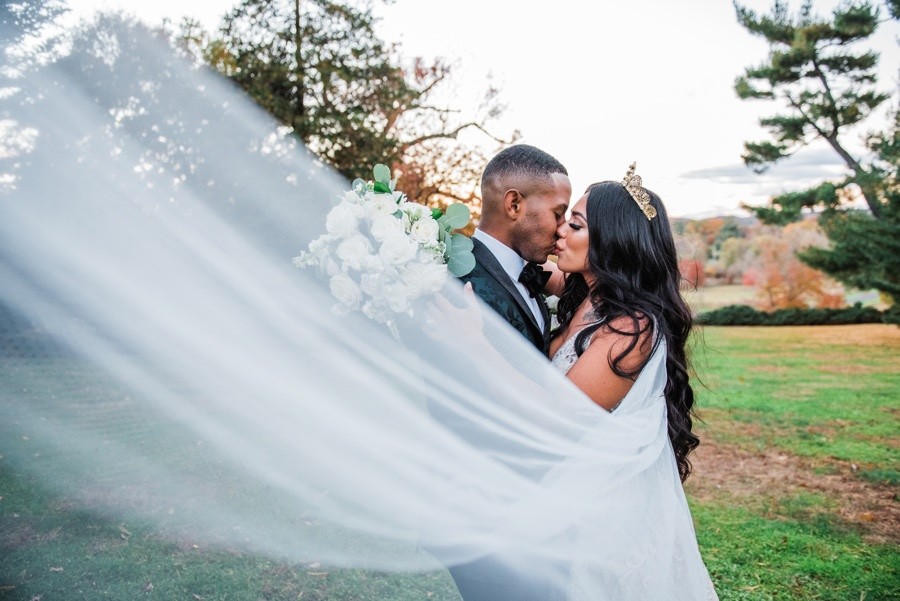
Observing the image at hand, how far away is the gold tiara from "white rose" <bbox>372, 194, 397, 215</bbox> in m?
1.04

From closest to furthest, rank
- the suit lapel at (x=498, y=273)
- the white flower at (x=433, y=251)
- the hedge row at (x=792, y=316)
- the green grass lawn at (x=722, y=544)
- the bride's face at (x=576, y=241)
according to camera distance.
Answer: the white flower at (x=433, y=251) → the suit lapel at (x=498, y=273) → the bride's face at (x=576, y=241) → the green grass lawn at (x=722, y=544) → the hedge row at (x=792, y=316)

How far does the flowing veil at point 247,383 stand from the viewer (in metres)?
2.67

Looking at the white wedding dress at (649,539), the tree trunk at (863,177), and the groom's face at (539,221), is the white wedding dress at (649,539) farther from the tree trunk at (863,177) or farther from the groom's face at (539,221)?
the tree trunk at (863,177)

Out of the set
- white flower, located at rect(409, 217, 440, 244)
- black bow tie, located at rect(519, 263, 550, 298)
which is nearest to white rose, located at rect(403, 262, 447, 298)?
white flower, located at rect(409, 217, 440, 244)

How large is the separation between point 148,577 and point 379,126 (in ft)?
34.1

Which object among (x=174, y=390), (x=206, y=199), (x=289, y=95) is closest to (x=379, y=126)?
(x=289, y=95)

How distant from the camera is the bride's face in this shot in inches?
115

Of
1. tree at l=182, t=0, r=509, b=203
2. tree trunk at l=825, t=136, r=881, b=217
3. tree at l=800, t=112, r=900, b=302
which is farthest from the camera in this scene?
tree trunk at l=825, t=136, r=881, b=217

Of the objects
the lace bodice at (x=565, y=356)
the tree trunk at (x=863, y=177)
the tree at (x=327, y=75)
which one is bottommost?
the lace bodice at (x=565, y=356)

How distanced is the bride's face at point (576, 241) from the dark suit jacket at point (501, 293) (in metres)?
0.28

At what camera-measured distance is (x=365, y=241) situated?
2496 millimetres

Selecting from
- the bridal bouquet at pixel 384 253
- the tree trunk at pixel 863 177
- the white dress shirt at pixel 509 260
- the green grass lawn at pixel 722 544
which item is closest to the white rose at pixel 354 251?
the bridal bouquet at pixel 384 253

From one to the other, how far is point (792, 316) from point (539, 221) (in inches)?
1042

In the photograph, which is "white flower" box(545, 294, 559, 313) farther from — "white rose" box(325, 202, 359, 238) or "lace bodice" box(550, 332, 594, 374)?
"white rose" box(325, 202, 359, 238)
